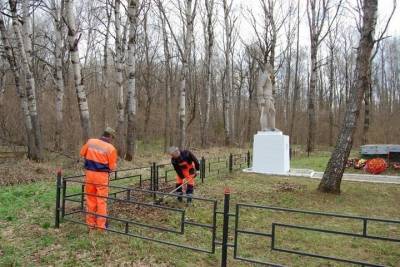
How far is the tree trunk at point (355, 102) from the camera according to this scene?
10387 mm

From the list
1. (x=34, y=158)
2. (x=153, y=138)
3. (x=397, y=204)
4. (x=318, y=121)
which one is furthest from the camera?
(x=318, y=121)

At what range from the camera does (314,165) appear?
17750mm

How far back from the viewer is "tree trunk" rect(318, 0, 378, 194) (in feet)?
34.1

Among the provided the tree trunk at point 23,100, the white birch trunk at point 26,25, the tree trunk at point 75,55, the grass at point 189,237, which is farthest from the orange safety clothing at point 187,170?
the white birch trunk at point 26,25

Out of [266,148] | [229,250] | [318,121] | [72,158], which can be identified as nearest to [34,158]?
[72,158]

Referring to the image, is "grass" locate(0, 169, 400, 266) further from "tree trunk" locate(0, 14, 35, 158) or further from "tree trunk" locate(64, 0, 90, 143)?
"tree trunk" locate(0, 14, 35, 158)

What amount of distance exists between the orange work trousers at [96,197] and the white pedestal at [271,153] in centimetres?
886

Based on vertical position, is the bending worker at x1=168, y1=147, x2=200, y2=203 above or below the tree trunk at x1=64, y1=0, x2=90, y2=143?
below

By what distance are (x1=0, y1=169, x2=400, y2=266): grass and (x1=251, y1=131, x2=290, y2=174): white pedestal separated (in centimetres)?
397

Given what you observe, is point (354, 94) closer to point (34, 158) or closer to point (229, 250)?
point (229, 250)

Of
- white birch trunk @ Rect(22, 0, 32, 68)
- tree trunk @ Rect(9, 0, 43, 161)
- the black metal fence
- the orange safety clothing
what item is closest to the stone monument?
the black metal fence

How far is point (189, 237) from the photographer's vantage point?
6648 millimetres

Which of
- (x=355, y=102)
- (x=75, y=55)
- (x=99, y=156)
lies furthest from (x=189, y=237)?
(x=75, y=55)

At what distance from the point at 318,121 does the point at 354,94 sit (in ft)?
98.5
